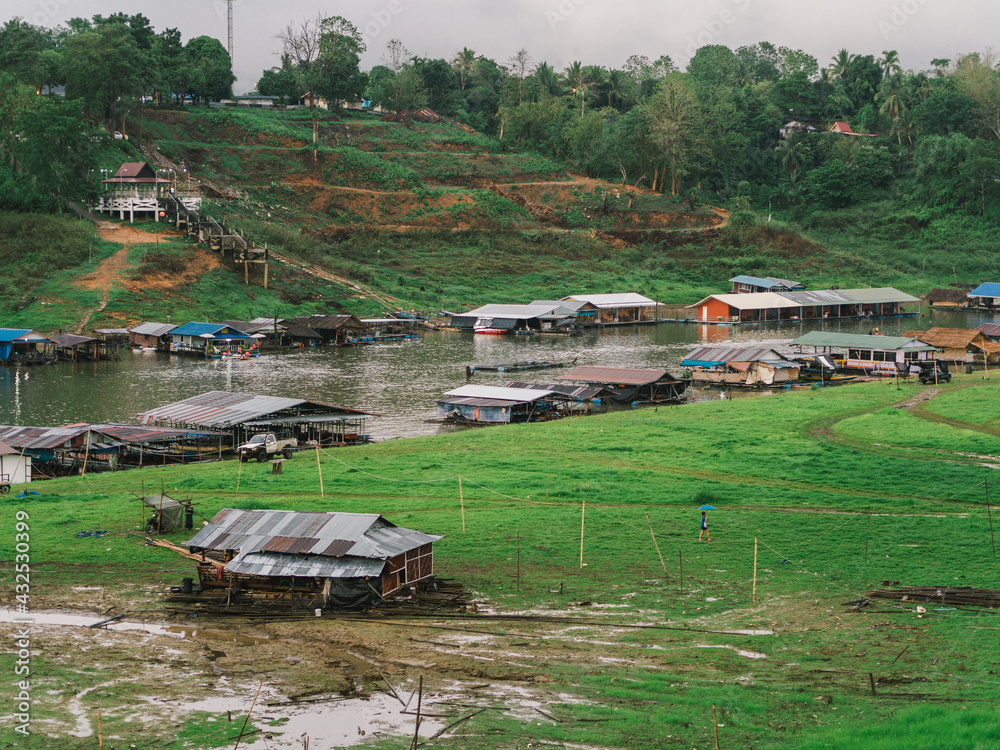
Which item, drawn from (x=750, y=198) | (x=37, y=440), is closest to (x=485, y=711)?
(x=37, y=440)

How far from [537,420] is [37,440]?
24.7 metres

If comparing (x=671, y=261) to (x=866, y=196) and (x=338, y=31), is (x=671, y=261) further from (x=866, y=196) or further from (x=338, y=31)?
(x=338, y=31)

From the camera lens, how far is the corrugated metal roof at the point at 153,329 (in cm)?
7944

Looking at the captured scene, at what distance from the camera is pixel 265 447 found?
43.1 m

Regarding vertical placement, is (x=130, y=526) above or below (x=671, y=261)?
below

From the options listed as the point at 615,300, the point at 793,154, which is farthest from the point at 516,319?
the point at 793,154

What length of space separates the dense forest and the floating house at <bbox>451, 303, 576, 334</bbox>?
1887 inches

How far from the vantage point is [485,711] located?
58.8 ft

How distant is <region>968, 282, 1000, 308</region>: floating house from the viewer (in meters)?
109

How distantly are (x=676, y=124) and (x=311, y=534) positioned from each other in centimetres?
12373

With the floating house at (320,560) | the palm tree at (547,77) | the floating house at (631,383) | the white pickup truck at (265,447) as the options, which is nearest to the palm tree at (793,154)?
the palm tree at (547,77)

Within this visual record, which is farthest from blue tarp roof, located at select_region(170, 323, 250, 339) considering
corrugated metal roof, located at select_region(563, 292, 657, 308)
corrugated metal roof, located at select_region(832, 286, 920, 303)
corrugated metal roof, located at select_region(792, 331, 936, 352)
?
corrugated metal roof, located at select_region(832, 286, 920, 303)

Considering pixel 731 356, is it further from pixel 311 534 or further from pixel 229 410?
pixel 311 534

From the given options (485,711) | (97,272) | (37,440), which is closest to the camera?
(485,711)
